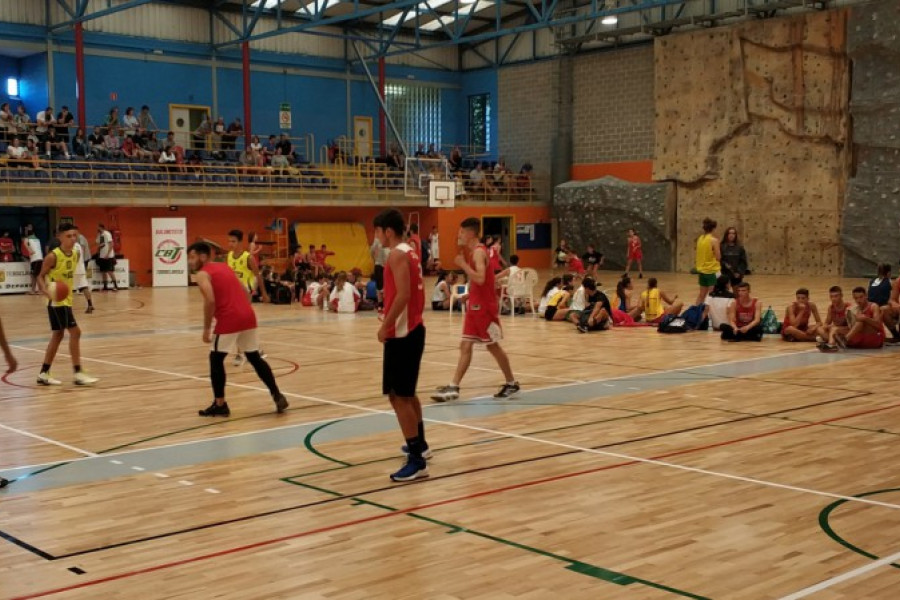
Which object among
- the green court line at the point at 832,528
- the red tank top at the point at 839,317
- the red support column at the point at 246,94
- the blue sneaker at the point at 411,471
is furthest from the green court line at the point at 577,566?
the red support column at the point at 246,94

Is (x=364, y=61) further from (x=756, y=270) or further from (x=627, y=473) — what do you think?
(x=627, y=473)

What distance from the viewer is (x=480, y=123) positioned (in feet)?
147

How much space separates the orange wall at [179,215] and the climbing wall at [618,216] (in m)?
9.15

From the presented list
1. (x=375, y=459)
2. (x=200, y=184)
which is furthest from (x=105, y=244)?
(x=375, y=459)

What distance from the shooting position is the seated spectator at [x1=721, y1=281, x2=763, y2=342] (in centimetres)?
1592

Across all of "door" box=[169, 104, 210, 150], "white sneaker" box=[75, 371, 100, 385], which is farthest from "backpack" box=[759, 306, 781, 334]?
"door" box=[169, 104, 210, 150]

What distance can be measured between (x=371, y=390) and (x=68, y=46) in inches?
1047

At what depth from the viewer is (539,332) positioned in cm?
1788

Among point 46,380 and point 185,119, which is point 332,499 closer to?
point 46,380

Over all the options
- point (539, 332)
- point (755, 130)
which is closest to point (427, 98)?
point (755, 130)

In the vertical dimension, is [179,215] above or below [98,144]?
below

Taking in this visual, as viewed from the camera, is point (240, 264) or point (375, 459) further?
point (240, 264)

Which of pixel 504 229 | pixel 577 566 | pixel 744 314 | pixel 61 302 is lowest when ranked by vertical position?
pixel 577 566

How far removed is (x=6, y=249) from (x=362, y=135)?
16.6m
